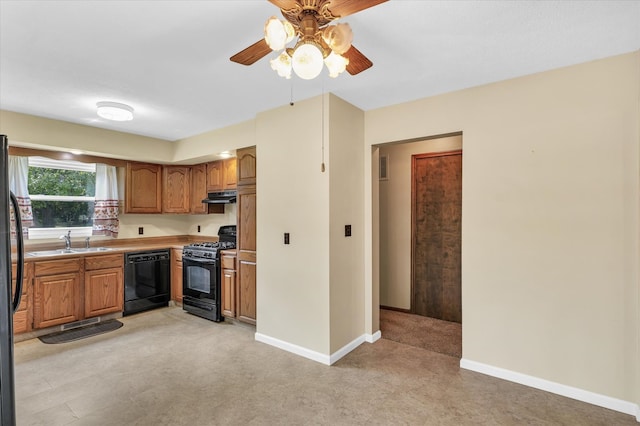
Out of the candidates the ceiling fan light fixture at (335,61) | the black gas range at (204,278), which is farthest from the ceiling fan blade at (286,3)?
the black gas range at (204,278)

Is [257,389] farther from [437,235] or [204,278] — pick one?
[437,235]

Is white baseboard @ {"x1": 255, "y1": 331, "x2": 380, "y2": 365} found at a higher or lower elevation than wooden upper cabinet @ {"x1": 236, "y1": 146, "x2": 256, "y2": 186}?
lower

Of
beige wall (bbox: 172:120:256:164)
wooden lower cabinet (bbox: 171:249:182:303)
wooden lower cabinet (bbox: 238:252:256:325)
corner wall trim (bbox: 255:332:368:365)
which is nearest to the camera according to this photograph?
corner wall trim (bbox: 255:332:368:365)

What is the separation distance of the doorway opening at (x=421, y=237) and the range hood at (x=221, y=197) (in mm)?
2009

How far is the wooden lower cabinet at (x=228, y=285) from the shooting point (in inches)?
155

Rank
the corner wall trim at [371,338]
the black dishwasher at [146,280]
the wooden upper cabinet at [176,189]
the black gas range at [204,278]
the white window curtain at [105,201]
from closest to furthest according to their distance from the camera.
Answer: the corner wall trim at [371,338], the black gas range at [204,278], the black dishwasher at [146,280], the white window curtain at [105,201], the wooden upper cabinet at [176,189]

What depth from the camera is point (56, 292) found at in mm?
3662

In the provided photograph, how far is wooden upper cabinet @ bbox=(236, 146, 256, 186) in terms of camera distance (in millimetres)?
3775

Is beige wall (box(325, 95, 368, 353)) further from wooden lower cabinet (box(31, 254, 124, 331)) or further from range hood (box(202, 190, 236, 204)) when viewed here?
wooden lower cabinet (box(31, 254, 124, 331))

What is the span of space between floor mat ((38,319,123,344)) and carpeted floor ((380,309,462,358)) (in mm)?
3180

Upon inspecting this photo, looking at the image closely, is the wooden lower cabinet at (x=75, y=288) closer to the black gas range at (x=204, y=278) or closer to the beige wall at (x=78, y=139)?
the black gas range at (x=204, y=278)

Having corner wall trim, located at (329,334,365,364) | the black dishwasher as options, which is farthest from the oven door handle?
corner wall trim, located at (329,334,365,364)

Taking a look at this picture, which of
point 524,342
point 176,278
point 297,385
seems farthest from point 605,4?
point 176,278

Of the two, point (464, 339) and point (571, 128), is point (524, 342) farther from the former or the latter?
point (571, 128)
